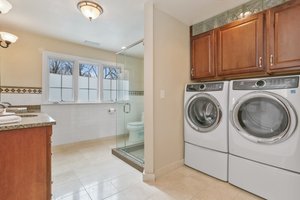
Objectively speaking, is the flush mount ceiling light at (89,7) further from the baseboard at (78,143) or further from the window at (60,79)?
the baseboard at (78,143)

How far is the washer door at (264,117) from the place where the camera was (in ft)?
4.85

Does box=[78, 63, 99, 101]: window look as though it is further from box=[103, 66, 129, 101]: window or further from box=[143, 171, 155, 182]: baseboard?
box=[143, 171, 155, 182]: baseboard

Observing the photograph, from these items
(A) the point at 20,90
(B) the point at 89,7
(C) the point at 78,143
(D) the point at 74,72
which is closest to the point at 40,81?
(A) the point at 20,90

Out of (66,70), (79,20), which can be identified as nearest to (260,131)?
(79,20)

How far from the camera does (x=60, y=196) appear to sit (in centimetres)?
167

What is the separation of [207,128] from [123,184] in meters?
1.28

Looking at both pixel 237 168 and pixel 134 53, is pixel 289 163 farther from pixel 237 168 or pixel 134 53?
pixel 134 53

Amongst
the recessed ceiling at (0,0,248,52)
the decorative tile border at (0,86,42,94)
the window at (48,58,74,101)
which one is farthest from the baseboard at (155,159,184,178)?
the decorative tile border at (0,86,42,94)

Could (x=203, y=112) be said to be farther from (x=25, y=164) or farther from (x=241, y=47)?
(x=25, y=164)

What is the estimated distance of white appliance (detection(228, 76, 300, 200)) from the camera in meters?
1.44

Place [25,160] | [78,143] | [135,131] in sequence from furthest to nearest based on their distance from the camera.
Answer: [78,143] < [135,131] < [25,160]

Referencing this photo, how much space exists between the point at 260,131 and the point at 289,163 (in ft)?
1.16

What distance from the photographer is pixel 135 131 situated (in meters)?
3.27

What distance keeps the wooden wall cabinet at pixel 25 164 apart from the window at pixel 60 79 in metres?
2.19
